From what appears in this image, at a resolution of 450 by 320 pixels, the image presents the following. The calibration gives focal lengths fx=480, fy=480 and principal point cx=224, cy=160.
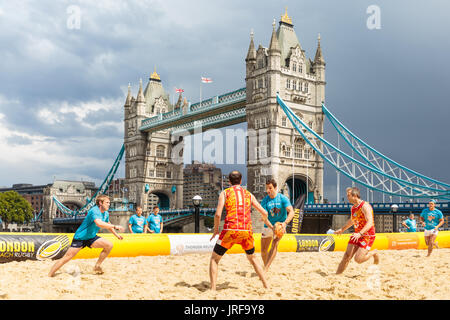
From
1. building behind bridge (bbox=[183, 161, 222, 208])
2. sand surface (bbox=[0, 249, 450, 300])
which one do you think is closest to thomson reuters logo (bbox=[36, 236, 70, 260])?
sand surface (bbox=[0, 249, 450, 300])

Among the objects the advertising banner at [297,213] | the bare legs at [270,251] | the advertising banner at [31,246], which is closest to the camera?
the bare legs at [270,251]

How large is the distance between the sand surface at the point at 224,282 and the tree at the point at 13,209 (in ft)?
280

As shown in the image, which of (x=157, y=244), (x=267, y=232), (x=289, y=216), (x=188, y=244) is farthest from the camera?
(x=188, y=244)

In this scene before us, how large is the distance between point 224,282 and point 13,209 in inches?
3545

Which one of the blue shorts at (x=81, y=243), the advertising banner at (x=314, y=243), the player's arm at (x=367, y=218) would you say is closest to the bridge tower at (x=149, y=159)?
the advertising banner at (x=314, y=243)

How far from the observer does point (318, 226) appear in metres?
48.4

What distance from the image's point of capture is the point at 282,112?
4841 cm

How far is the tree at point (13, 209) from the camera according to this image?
87812mm

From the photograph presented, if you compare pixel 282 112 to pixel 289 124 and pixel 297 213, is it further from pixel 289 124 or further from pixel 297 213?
pixel 297 213

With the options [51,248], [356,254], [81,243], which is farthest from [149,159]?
[356,254]

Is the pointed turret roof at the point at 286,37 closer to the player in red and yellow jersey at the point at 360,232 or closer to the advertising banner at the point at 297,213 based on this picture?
the advertising banner at the point at 297,213
